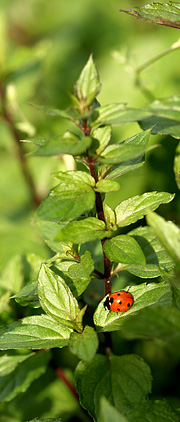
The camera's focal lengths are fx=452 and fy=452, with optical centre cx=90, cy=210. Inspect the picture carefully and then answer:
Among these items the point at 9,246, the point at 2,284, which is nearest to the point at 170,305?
the point at 2,284

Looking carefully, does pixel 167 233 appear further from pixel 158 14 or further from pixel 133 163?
pixel 158 14

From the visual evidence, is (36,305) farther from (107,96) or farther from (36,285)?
(107,96)

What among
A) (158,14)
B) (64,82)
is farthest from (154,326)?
(64,82)

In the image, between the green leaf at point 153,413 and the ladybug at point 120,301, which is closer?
the green leaf at point 153,413

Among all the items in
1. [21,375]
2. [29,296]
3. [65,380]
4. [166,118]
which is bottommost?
[65,380]

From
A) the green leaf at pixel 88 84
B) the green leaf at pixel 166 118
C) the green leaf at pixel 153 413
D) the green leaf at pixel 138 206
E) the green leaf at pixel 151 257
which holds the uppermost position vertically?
the green leaf at pixel 88 84

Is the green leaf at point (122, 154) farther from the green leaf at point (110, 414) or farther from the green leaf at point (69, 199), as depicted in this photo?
the green leaf at point (110, 414)

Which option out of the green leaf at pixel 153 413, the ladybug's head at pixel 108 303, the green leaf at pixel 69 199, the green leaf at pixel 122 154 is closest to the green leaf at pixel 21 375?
the ladybug's head at pixel 108 303

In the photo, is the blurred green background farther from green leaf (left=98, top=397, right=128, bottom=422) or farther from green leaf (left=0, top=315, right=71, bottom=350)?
green leaf (left=98, top=397, right=128, bottom=422)
